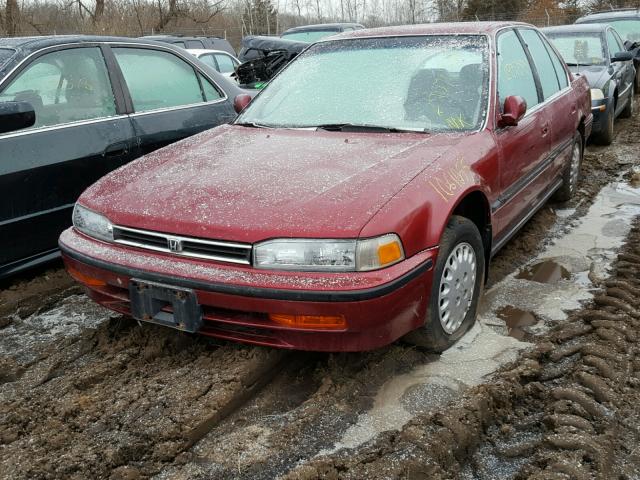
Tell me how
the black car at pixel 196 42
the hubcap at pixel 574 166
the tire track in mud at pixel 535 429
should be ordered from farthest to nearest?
the black car at pixel 196 42 < the hubcap at pixel 574 166 < the tire track in mud at pixel 535 429

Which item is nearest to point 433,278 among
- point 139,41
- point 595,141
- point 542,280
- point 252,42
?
point 542,280

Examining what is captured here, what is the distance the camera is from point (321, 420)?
2.55 m

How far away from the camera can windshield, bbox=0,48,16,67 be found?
12.7 feet

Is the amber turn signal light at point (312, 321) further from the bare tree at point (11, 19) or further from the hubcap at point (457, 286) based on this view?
the bare tree at point (11, 19)

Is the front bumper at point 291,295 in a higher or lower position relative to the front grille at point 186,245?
lower

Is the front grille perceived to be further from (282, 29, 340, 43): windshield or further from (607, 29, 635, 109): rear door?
(282, 29, 340, 43): windshield

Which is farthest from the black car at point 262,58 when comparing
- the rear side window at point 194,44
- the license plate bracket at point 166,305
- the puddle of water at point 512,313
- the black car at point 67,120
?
the license plate bracket at point 166,305

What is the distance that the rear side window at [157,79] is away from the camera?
4504mm

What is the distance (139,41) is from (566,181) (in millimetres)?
3748

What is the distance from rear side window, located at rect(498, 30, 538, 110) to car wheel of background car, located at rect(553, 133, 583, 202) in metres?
1.23

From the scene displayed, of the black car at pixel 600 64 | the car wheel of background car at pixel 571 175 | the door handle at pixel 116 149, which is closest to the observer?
the door handle at pixel 116 149

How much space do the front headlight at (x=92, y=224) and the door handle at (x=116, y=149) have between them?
111 cm

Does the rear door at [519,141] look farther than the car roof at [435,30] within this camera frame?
No

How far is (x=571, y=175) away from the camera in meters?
5.46
